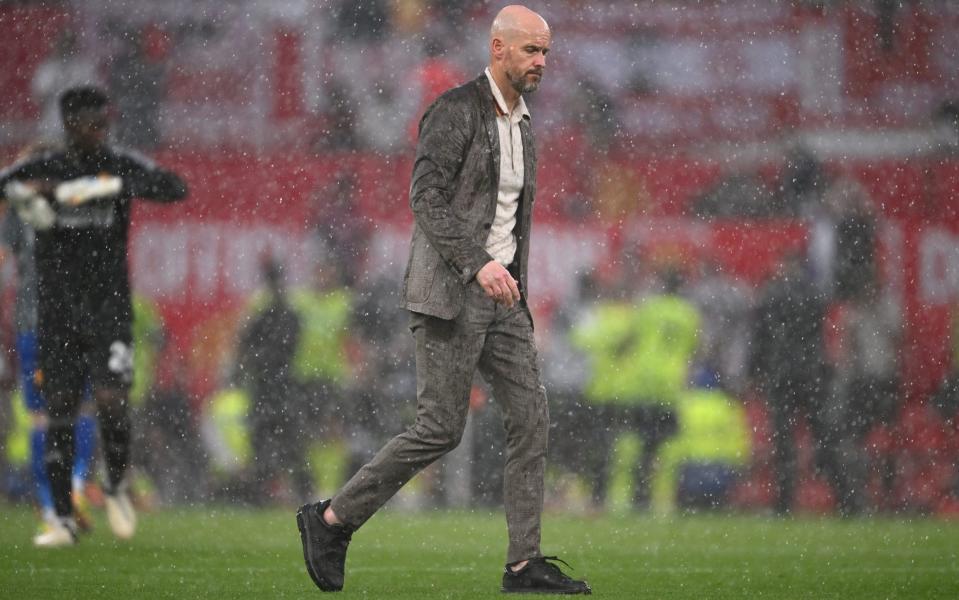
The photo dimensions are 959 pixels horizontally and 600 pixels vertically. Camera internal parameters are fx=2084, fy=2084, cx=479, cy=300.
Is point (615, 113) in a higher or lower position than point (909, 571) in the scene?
higher

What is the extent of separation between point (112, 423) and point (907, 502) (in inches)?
179

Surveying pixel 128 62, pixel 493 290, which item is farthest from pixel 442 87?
pixel 493 290

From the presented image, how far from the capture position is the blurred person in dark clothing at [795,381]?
32.4 ft

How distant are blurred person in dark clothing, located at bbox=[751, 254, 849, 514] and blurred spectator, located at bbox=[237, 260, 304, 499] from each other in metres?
2.30

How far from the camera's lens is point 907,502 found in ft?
32.6

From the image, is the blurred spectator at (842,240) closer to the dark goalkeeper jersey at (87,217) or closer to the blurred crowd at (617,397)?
the blurred crowd at (617,397)

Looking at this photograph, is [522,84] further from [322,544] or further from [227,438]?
[227,438]

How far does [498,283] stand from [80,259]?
2564 millimetres

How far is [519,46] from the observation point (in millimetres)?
4727

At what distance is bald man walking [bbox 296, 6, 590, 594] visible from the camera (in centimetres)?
471

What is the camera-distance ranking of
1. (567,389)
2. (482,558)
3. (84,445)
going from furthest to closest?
(567,389) → (84,445) → (482,558)

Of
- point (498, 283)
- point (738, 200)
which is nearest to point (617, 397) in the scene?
point (738, 200)

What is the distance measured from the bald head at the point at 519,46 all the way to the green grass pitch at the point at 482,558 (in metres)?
1.24

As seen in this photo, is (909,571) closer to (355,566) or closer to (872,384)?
(355,566)
